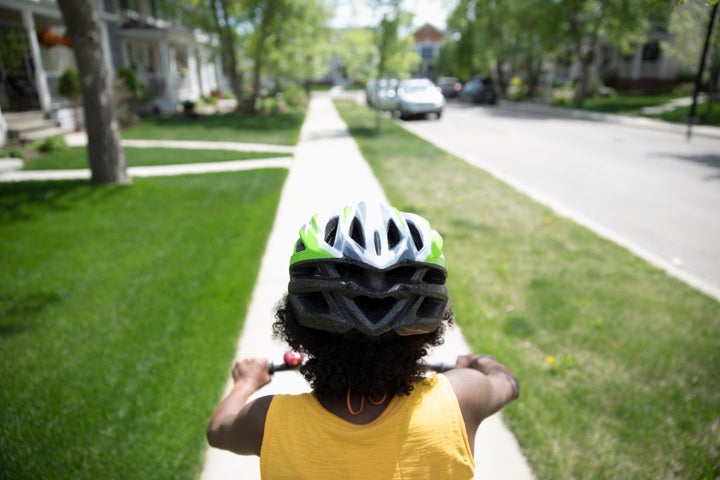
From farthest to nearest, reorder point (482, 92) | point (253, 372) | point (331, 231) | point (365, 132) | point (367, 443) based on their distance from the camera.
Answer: point (482, 92), point (365, 132), point (253, 372), point (331, 231), point (367, 443)

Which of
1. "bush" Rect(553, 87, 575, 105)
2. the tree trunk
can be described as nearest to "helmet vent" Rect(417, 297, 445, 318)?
the tree trunk

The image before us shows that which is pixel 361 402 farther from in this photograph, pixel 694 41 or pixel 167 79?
pixel 167 79

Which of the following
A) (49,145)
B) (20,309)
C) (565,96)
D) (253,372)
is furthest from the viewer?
(565,96)

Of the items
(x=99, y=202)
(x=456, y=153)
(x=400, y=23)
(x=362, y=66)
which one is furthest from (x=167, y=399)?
(x=362, y=66)

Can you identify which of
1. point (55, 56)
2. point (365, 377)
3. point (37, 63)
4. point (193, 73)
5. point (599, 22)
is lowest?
point (365, 377)

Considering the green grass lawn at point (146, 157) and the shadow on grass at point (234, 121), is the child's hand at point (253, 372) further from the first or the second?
the shadow on grass at point (234, 121)

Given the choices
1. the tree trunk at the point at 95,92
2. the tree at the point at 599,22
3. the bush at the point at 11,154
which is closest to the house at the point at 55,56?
the bush at the point at 11,154

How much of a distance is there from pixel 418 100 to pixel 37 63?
14.0 metres

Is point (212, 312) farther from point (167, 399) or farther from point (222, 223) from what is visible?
point (222, 223)

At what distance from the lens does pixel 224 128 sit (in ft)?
57.1

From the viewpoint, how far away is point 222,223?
6445 mm

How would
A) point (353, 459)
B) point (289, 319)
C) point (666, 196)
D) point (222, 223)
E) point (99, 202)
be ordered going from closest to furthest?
point (353, 459)
point (289, 319)
point (222, 223)
point (99, 202)
point (666, 196)

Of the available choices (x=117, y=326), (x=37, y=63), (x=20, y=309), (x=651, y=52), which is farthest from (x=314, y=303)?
(x=651, y=52)

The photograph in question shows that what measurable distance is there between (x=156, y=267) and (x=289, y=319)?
13.3 ft
